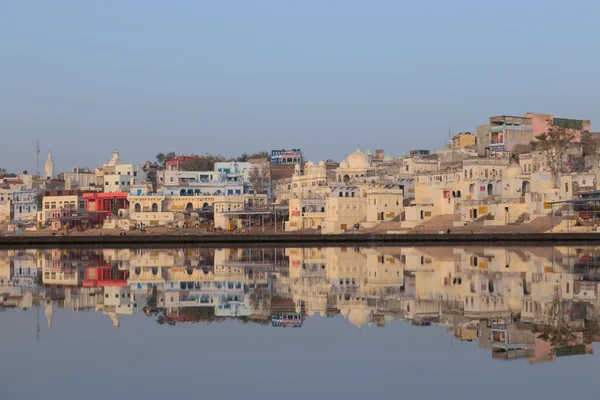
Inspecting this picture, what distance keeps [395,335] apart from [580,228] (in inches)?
1719

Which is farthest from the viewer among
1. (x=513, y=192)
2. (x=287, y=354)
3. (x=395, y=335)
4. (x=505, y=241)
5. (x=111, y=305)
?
(x=513, y=192)

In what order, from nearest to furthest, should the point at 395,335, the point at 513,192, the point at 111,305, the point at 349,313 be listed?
the point at 395,335 → the point at 349,313 → the point at 111,305 → the point at 513,192

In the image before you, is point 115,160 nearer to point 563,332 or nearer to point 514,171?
point 514,171

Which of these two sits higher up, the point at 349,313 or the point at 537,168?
the point at 537,168

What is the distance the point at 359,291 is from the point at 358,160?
65.7 m

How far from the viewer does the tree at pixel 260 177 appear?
9759 centimetres

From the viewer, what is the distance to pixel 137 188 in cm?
8950

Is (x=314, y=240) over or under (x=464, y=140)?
under

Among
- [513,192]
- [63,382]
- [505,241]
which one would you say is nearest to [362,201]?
[513,192]

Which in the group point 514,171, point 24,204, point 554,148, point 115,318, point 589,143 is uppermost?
point 589,143

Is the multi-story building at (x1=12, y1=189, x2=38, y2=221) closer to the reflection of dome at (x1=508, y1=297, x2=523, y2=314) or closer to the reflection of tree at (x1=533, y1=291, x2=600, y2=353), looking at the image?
the reflection of dome at (x1=508, y1=297, x2=523, y2=314)

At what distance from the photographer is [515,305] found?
21.0 meters

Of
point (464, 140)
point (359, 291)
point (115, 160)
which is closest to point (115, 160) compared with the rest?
point (115, 160)

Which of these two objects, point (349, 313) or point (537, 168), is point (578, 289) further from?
point (537, 168)
